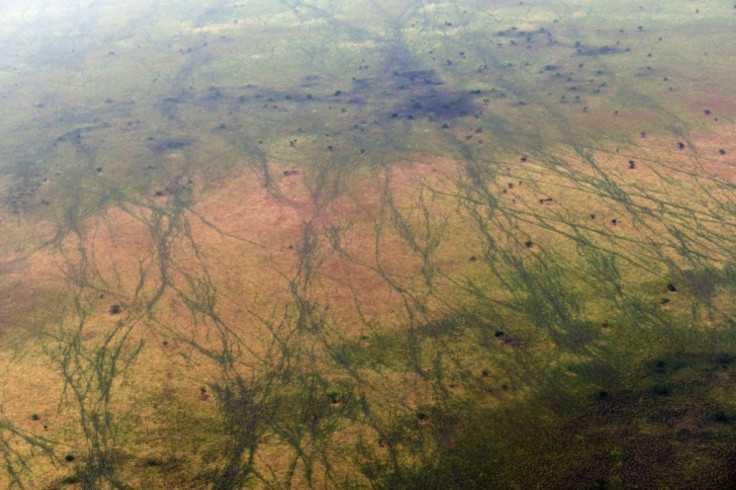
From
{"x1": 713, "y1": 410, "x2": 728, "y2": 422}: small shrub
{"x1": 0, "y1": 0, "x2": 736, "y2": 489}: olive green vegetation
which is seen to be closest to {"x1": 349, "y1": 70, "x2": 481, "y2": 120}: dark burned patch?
{"x1": 0, "y1": 0, "x2": 736, "y2": 489}: olive green vegetation

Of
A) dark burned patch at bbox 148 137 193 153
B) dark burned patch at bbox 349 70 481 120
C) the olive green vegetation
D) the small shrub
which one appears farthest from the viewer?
dark burned patch at bbox 349 70 481 120

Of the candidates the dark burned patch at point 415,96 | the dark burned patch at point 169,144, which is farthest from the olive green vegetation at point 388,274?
the dark burned patch at point 415,96

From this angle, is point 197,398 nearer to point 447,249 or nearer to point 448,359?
point 448,359

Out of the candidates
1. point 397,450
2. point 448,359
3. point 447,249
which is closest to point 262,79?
point 447,249

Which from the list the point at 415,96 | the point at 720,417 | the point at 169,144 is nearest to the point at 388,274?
the point at 720,417

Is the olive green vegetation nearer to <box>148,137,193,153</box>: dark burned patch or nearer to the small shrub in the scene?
the small shrub

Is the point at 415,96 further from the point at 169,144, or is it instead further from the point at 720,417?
the point at 720,417

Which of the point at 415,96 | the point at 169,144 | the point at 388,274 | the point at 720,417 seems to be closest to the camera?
the point at 720,417
